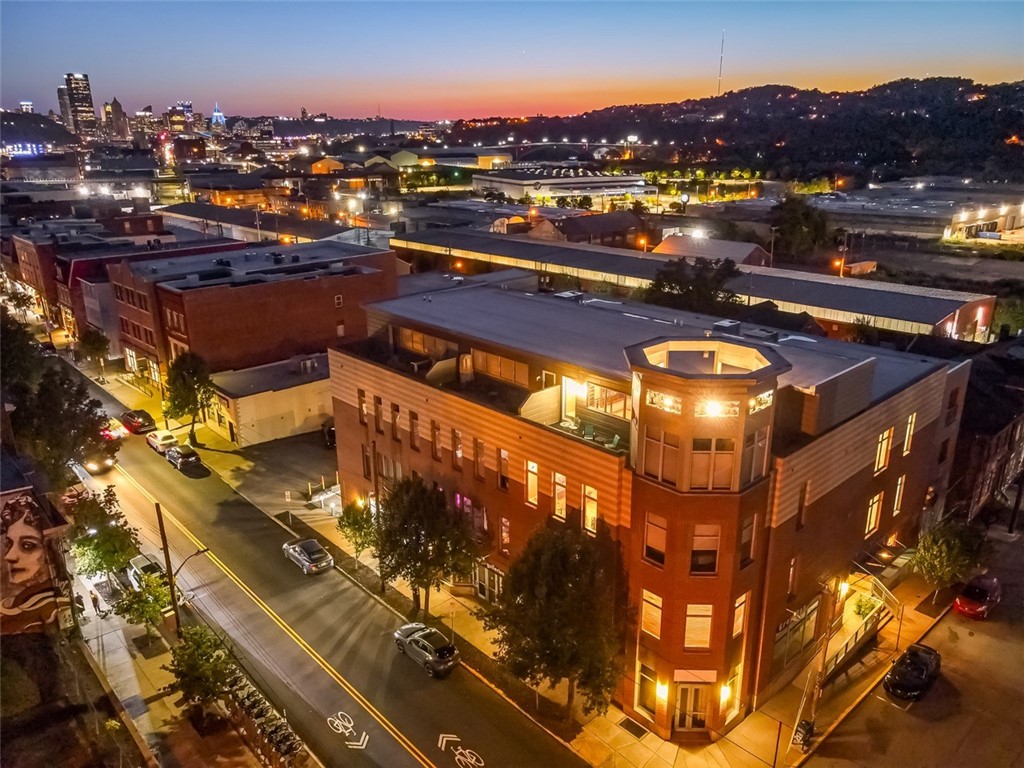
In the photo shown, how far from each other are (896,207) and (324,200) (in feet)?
340

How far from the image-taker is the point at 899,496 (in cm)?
3347

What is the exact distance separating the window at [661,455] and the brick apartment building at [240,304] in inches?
1618

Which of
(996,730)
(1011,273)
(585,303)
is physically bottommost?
(996,730)

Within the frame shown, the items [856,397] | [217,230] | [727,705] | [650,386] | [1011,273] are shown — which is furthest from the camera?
[217,230]

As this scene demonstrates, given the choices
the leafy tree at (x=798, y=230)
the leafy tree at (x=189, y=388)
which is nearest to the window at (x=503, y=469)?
the leafy tree at (x=189, y=388)

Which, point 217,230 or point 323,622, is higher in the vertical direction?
point 217,230

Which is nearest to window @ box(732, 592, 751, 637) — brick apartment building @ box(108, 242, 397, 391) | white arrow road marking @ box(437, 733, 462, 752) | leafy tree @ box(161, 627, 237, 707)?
white arrow road marking @ box(437, 733, 462, 752)

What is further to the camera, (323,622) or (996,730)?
(323,622)

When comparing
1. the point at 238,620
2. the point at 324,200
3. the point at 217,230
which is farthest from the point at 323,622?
the point at 324,200

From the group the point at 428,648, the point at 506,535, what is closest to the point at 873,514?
the point at 506,535

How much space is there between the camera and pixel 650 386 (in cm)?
2259

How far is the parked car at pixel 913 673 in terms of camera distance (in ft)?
88.2

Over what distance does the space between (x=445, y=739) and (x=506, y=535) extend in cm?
827

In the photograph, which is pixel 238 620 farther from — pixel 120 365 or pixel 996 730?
pixel 120 365
